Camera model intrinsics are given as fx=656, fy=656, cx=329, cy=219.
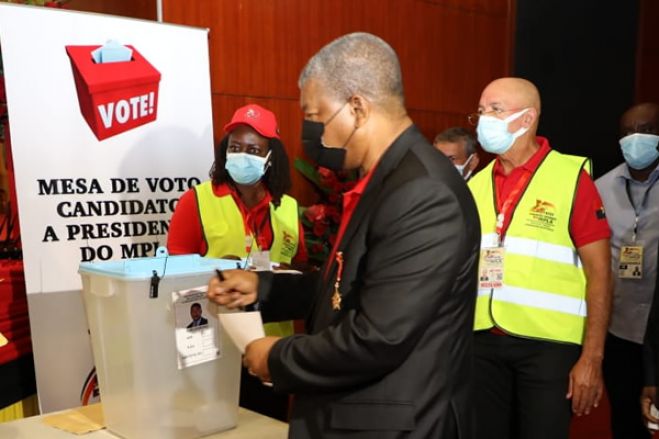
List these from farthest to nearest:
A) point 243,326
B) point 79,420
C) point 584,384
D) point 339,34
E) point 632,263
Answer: point 339,34 < point 632,263 < point 584,384 < point 79,420 < point 243,326

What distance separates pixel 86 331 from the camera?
95.0 inches

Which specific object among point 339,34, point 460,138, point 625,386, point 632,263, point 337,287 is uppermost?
point 339,34

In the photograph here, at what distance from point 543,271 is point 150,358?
120cm

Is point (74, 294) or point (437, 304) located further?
point (74, 294)

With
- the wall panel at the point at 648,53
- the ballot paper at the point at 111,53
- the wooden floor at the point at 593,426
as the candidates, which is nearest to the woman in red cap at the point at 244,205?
the ballot paper at the point at 111,53

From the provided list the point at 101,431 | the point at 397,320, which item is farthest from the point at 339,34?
the point at 397,320

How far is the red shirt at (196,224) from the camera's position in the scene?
88.4 inches

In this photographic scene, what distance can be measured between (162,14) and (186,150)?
963 millimetres

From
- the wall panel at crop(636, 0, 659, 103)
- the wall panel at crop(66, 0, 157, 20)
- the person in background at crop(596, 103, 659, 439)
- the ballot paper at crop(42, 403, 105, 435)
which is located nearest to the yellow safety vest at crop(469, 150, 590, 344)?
the person in background at crop(596, 103, 659, 439)

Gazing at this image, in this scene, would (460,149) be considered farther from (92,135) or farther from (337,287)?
(337,287)

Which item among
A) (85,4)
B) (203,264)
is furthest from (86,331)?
(85,4)

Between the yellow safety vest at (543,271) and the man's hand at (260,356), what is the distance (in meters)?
1.02

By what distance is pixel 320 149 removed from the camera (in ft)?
4.06

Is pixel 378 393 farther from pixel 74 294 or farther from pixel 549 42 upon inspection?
pixel 549 42
